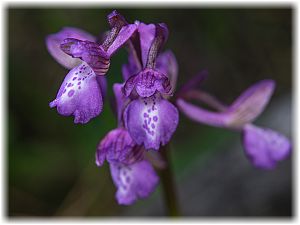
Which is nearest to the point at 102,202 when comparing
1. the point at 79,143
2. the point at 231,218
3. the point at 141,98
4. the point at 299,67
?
the point at 79,143

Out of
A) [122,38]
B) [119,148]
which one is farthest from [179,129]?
[122,38]

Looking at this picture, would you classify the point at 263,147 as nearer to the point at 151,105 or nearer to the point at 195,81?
the point at 195,81

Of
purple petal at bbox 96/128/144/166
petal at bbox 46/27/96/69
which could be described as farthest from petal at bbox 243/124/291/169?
petal at bbox 46/27/96/69

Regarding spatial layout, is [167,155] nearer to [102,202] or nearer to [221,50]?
[102,202]

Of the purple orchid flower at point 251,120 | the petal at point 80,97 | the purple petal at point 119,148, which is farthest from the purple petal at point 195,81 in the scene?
the petal at point 80,97

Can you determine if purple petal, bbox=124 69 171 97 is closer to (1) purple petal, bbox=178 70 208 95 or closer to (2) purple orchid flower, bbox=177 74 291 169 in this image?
(1) purple petal, bbox=178 70 208 95

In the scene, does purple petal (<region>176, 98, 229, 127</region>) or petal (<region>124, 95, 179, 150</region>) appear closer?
petal (<region>124, 95, 179, 150</region>)

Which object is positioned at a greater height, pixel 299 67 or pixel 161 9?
pixel 161 9

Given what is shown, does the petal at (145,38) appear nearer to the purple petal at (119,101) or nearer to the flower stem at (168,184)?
the purple petal at (119,101)
